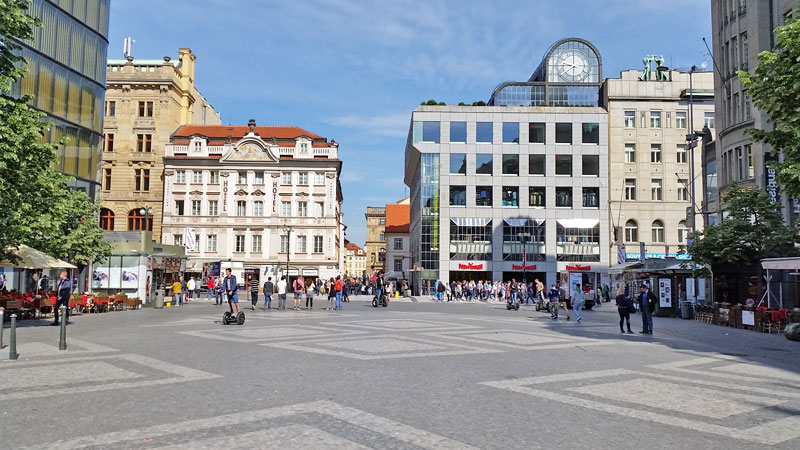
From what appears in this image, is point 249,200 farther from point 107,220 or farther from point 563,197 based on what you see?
point 563,197

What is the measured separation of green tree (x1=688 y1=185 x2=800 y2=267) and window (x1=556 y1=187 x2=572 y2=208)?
35305 mm

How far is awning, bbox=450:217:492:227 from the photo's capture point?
61906 mm

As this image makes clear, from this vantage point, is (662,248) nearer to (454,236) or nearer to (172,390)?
(454,236)

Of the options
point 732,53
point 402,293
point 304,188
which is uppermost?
point 732,53

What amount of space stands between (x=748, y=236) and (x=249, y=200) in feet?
163

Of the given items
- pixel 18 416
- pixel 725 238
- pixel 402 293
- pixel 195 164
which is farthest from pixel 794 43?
pixel 195 164

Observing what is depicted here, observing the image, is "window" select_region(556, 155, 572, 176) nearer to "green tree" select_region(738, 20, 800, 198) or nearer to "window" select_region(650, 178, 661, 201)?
"window" select_region(650, 178, 661, 201)

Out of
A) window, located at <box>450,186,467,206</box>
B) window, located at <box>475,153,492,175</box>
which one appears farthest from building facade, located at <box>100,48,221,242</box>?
window, located at <box>475,153,492,175</box>

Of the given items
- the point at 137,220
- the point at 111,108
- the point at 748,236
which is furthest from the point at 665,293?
the point at 111,108

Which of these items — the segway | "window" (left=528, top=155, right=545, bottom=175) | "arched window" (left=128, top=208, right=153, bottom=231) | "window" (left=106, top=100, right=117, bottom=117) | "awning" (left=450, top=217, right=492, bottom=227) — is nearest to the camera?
the segway

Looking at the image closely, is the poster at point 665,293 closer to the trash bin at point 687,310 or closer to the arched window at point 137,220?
the trash bin at point 687,310

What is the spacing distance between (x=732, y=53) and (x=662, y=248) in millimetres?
27831

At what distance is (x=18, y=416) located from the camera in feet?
22.2

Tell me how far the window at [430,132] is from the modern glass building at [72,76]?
3302 cm
